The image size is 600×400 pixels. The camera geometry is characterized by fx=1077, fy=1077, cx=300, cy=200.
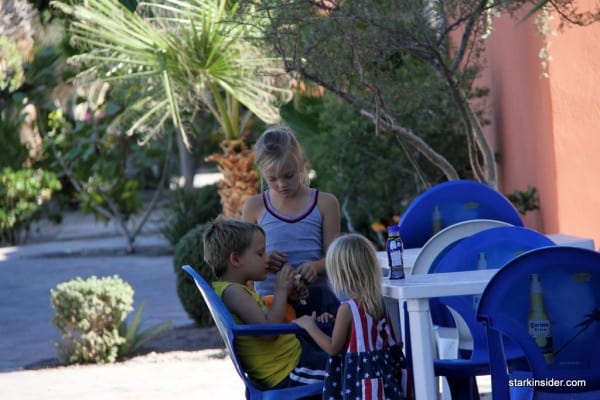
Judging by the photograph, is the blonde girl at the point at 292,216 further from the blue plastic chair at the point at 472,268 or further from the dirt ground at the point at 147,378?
the dirt ground at the point at 147,378

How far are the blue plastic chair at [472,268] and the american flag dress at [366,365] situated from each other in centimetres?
29

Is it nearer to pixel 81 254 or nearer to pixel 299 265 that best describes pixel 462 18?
pixel 299 265

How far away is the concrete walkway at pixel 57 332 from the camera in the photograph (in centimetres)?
733

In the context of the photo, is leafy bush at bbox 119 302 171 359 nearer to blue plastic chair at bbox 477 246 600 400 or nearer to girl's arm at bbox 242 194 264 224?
girl's arm at bbox 242 194 264 224

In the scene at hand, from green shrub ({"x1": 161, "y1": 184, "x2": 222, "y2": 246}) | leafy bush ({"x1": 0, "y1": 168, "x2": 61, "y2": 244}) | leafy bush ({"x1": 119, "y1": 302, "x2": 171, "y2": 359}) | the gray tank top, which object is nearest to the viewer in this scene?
the gray tank top

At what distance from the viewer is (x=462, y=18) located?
6055mm

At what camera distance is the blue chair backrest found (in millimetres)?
4211

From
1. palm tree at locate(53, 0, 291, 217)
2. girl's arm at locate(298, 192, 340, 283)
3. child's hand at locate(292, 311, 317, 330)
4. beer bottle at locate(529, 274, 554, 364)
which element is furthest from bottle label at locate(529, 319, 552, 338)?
palm tree at locate(53, 0, 291, 217)

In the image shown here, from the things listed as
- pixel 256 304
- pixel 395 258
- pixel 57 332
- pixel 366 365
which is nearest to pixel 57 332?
pixel 57 332

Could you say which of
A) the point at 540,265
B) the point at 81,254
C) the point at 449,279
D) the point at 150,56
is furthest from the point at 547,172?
the point at 81,254

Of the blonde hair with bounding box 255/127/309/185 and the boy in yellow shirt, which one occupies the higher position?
the blonde hair with bounding box 255/127/309/185

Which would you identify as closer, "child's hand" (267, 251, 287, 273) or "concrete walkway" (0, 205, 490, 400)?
"child's hand" (267, 251, 287, 273)

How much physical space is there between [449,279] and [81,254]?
14.8 metres

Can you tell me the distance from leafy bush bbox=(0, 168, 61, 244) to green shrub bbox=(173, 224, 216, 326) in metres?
9.71
